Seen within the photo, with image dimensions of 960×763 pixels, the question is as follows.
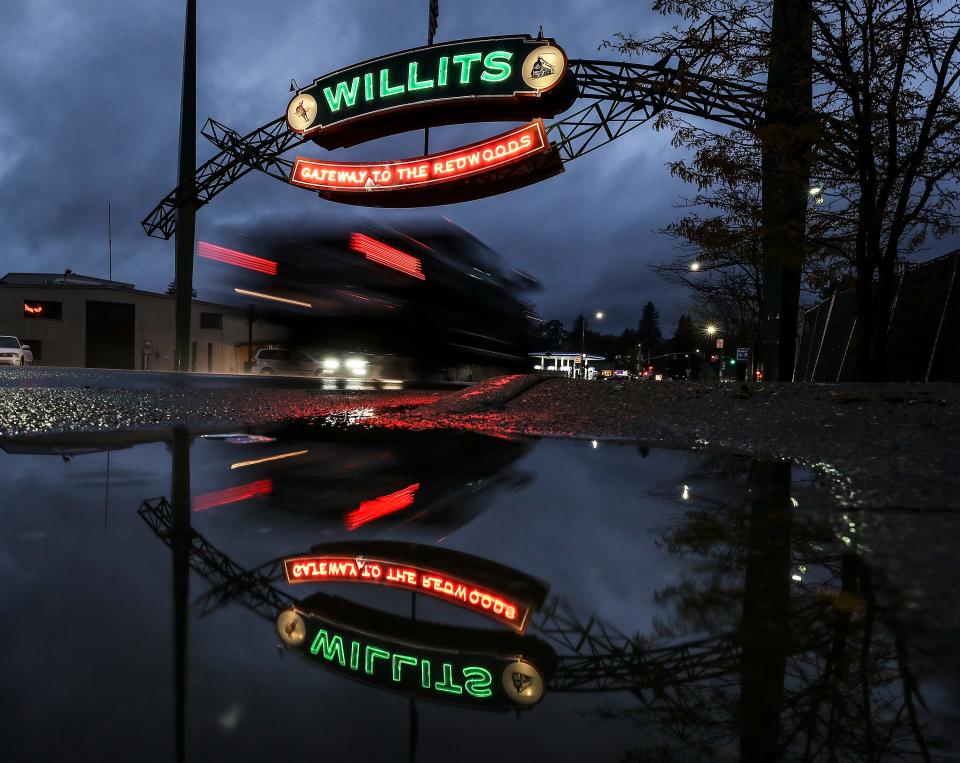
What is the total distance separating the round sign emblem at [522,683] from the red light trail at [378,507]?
5.01ft

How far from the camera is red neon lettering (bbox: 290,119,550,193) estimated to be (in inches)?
609

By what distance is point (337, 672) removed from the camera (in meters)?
1.60

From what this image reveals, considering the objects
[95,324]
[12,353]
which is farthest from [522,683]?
[95,324]

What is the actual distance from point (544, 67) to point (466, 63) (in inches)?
90.0

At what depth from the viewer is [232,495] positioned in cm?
362

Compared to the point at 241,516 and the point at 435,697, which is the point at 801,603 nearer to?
the point at 435,697

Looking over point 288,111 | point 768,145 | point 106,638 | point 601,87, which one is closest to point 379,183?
point 288,111

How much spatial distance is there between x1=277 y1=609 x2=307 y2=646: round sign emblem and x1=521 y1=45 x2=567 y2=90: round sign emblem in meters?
15.6

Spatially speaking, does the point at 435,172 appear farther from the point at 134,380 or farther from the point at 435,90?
the point at 134,380

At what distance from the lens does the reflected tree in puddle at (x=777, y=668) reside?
4.43ft

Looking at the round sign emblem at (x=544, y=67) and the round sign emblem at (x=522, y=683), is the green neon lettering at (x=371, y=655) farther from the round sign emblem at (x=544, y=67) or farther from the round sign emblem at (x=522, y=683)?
the round sign emblem at (x=544, y=67)

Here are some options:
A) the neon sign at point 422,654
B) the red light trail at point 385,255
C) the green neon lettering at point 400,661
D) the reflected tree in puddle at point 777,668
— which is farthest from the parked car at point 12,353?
the reflected tree in puddle at point 777,668

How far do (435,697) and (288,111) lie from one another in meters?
20.1

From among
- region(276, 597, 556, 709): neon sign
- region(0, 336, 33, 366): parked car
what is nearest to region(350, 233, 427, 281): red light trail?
region(276, 597, 556, 709): neon sign
